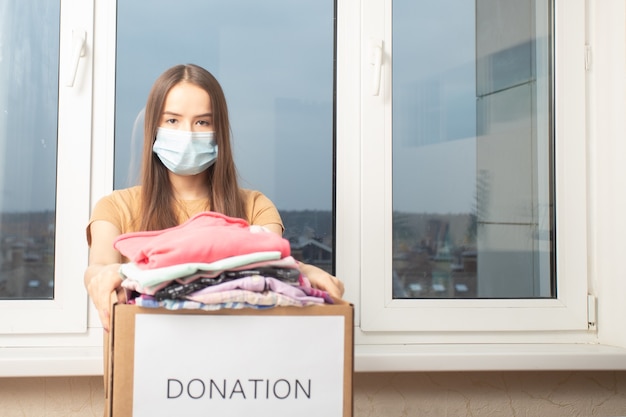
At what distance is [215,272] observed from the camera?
0.86m

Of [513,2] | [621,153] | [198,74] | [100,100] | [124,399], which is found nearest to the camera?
[124,399]

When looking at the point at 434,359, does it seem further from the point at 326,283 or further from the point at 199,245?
the point at 199,245

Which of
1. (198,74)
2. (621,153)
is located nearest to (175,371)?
(198,74)

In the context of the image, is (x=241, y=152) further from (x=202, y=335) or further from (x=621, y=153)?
(x=621, y=153)

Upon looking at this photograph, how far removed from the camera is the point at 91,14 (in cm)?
161

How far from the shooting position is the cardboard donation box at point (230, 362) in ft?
2.76

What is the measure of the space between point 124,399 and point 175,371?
3.0 inches

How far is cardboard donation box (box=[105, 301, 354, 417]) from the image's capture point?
0.84 metres

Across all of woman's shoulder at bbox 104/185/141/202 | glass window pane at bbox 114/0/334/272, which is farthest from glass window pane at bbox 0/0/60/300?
woman's shoulder at bbox 104/185/141/202

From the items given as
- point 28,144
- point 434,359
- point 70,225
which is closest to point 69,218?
point 70,225

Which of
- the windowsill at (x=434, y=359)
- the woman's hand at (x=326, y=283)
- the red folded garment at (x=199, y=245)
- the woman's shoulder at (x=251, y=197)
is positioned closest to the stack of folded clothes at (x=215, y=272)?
the red folded garment at (x=199, y=245)

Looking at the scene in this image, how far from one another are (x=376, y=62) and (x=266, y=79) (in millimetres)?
314

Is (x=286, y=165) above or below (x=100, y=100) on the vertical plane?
below


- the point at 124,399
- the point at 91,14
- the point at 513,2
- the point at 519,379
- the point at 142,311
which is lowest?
the point at 519,379
